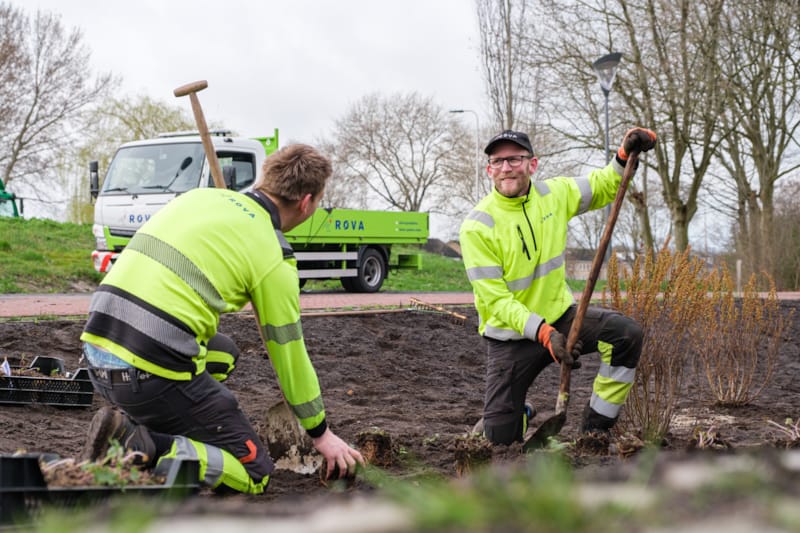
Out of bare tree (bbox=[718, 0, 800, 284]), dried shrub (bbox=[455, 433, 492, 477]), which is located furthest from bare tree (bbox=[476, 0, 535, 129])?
dried shrub (bbox=[455, 433, 492, 477])

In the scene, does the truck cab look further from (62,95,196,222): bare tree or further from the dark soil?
(62,95,196,222): bare tree

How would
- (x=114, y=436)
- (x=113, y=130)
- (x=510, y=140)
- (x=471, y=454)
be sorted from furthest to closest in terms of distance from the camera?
(x=113, y=130) < (x=510, y=140) < (x=471, y=454) < (x=114, y=436)

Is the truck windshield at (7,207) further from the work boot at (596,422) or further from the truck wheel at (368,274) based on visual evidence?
the work boot at (596,422)

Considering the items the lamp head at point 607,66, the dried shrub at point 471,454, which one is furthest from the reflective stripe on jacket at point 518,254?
the lamp head at point 607,66

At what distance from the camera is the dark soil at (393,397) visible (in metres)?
4.59

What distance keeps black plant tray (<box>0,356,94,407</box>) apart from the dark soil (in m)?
0.06

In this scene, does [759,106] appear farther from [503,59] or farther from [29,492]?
[29,492]

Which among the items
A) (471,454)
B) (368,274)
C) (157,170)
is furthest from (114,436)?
(368,274)

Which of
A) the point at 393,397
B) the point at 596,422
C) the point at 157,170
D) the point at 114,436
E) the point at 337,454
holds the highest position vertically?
the point at 157,170

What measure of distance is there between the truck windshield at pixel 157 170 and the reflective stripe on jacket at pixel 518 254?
9.24 meters

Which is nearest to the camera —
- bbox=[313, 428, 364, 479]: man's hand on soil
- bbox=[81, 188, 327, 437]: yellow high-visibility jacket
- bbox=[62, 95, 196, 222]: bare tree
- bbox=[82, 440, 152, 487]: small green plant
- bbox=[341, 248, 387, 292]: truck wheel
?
bbox=[82, 440, 152, 487]: small green plant

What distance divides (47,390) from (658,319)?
13.2ft

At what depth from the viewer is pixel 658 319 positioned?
16.5 feet

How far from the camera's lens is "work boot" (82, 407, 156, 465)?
3252 mm
